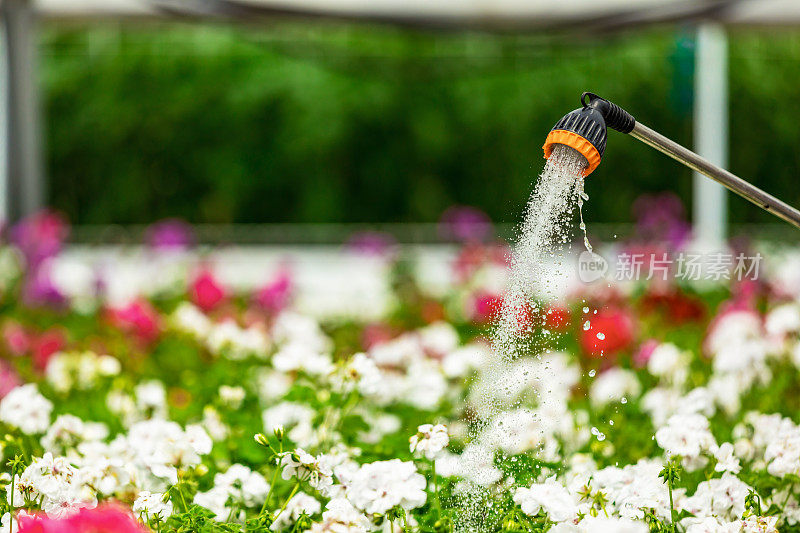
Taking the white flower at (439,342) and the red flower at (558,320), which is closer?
the white flower at (439,342)

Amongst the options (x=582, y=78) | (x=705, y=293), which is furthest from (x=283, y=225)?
(x=705, y=293)

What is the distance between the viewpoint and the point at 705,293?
136 inches

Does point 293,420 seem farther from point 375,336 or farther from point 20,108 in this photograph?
point 20,108

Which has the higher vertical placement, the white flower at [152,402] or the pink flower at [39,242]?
the pink flower at [39,242]

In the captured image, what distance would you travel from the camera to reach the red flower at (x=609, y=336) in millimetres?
2062

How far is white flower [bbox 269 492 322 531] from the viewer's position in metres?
1.08

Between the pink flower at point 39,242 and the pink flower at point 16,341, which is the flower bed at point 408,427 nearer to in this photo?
the pink flower at point 16,341

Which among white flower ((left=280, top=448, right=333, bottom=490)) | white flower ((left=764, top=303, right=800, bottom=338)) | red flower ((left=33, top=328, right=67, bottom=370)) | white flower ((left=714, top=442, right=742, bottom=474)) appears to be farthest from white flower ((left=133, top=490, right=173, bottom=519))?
red flower ((left=33, top=328, right=67, bottom=370))

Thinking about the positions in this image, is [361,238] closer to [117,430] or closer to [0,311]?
[0,311]

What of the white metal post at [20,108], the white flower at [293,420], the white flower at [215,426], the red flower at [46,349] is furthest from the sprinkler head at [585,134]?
the white metal post at [20,108]

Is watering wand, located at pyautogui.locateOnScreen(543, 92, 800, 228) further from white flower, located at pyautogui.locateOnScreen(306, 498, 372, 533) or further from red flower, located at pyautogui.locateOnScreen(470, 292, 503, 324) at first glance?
red flower, located at pyautogui.locateOnScreen(470, 292, 503, 324)

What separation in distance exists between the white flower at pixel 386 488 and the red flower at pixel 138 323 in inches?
64.1

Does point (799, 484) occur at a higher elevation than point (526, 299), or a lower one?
lower

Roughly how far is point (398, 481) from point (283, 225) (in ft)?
23.2
